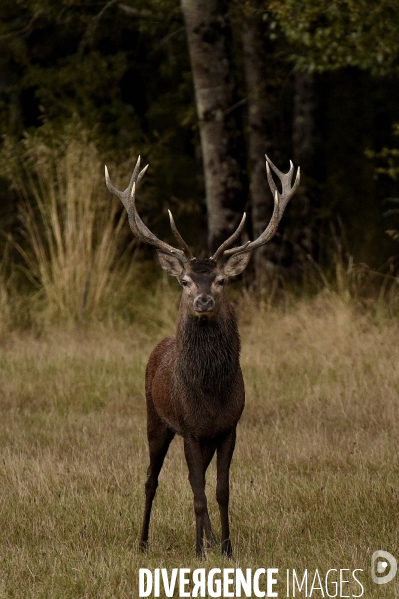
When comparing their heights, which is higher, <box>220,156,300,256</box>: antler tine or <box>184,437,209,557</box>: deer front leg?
<box>220,156,300,256</box>: antler tine

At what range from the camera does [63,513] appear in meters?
6.90

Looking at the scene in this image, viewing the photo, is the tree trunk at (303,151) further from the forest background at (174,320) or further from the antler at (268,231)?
the antler at (268,231)

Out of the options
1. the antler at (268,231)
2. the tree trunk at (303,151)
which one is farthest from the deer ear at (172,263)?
the tree trunk at (303,151)

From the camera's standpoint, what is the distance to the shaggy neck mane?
20.2ft

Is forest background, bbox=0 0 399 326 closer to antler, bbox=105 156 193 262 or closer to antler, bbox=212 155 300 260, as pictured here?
antler, bbox=212 155 300 260

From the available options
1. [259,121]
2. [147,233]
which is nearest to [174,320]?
[259,121]

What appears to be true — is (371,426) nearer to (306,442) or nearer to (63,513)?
(306,442)

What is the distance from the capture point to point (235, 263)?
21.6 feet

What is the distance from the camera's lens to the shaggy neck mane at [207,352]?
20.2 feet

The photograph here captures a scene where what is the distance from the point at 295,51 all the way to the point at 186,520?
10539 mm

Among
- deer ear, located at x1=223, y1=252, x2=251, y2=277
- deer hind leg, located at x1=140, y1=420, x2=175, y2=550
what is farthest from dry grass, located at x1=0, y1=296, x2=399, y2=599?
deer ear, located at x1=223, y1=252, x2=251, y2=277

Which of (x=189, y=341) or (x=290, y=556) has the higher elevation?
(x=189, y=341)

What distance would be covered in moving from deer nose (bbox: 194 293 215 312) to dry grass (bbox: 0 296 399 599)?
122cm

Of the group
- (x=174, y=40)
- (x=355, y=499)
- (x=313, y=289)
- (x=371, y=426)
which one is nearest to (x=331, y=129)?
(x=174, y=40)
